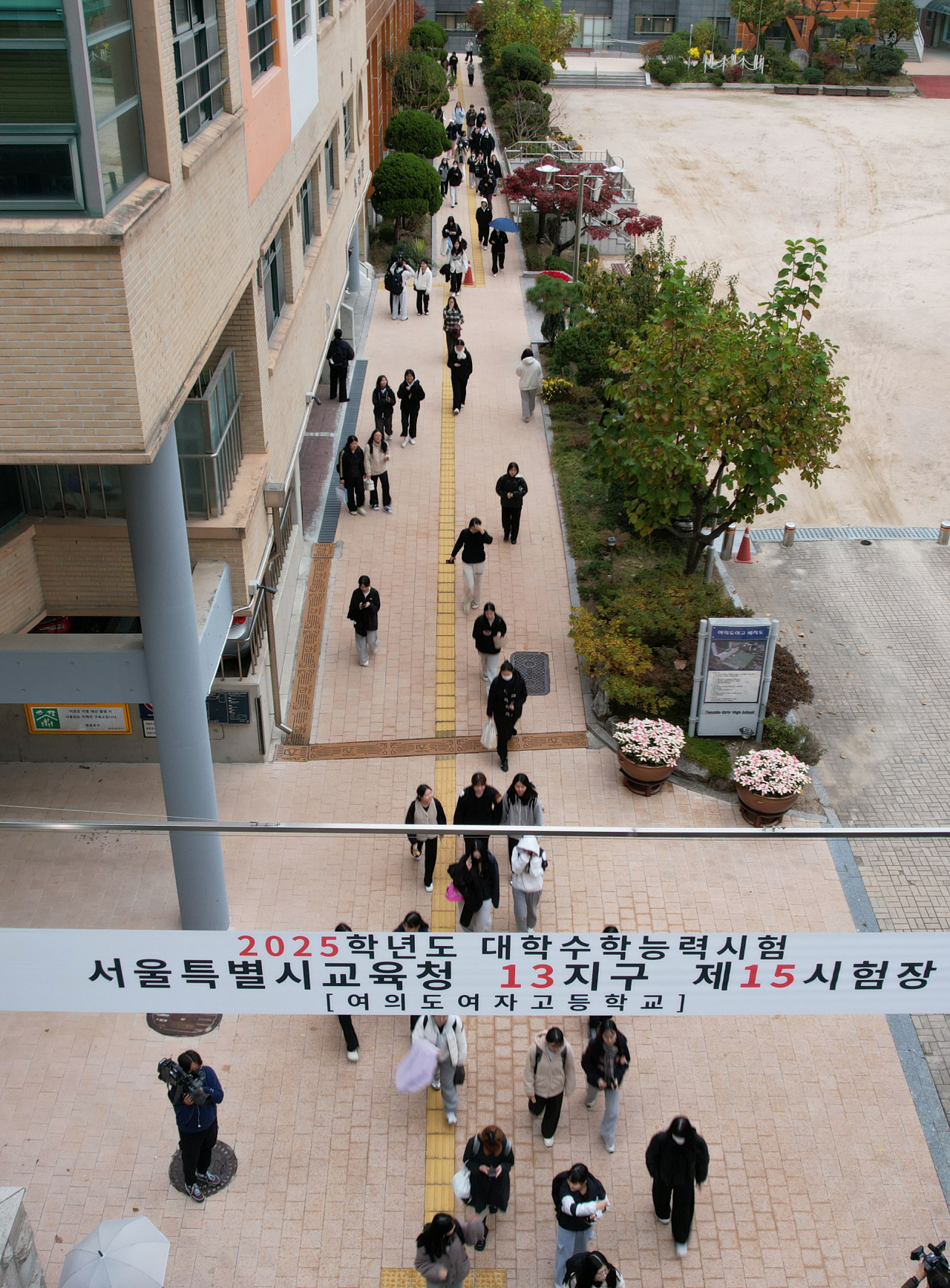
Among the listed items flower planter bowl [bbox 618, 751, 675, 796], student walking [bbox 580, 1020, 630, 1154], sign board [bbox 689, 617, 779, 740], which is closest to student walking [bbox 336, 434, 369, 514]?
sign board [bbox 689, 617, 779, 740]

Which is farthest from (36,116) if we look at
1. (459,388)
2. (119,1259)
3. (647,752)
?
(459,388)

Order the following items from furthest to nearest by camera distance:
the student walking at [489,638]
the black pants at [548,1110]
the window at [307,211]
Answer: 1. the window at [307,211]
2. the student walking at [489,638]
3. the black pants at [548,1110]

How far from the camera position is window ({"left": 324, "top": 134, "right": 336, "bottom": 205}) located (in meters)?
20.1

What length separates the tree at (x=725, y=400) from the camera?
1439cm

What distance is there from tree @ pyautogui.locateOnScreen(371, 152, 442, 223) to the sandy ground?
301 inches

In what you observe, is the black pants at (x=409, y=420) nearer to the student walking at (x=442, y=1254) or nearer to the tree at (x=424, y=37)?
the student walking at (x=442, y=1254)

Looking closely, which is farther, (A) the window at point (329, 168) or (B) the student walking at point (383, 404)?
(B) the student walking at point (383, 404)

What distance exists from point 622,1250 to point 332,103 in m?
17.8

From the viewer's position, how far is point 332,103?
65.8 ft

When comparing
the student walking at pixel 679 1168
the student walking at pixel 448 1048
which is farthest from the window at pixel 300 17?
the student walking at pixel 679 1168

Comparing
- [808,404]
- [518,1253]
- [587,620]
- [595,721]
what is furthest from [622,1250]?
[808,404]

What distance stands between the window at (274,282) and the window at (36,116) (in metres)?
6.06

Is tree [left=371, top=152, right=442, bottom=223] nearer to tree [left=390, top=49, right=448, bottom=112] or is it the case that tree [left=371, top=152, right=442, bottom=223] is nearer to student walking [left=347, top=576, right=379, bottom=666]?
tree [left=390, top=49, right=448, bottom=112]

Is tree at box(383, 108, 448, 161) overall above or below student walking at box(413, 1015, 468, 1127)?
above
